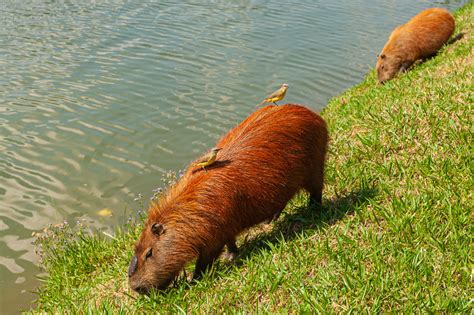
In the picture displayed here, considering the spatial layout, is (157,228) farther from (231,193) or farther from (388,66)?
(388,66)

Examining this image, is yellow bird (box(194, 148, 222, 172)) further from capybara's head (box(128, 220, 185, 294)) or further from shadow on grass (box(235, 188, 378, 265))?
shadow on grass (box(235, 188, 378, 265))

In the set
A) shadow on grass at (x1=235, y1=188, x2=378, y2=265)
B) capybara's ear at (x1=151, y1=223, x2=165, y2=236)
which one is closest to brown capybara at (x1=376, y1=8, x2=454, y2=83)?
shadow on grass at (x1=235, y1=188, x2=378, y2=265)

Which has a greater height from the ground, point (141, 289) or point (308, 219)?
point (308, 219)

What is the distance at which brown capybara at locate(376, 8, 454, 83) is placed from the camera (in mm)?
9406

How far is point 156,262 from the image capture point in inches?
150

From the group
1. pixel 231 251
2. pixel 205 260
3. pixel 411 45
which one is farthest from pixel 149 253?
pixel 411 45

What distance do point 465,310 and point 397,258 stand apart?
594mm

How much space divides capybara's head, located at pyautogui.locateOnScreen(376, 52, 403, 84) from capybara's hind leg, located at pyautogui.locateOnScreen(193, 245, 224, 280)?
6.33m

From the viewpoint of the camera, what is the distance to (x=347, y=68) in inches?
477

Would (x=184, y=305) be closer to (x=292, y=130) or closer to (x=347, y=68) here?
(x=292, y=130)

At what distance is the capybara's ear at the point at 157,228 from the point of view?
3826 millimetres

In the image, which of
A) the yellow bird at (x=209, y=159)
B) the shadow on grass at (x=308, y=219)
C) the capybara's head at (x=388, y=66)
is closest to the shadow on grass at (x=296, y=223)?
the shadow on grass at (x=308, y=219)

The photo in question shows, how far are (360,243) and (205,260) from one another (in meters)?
1.12

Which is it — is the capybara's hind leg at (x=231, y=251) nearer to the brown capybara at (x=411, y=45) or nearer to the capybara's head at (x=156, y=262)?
the capybara's head at (x=156, y=262)
